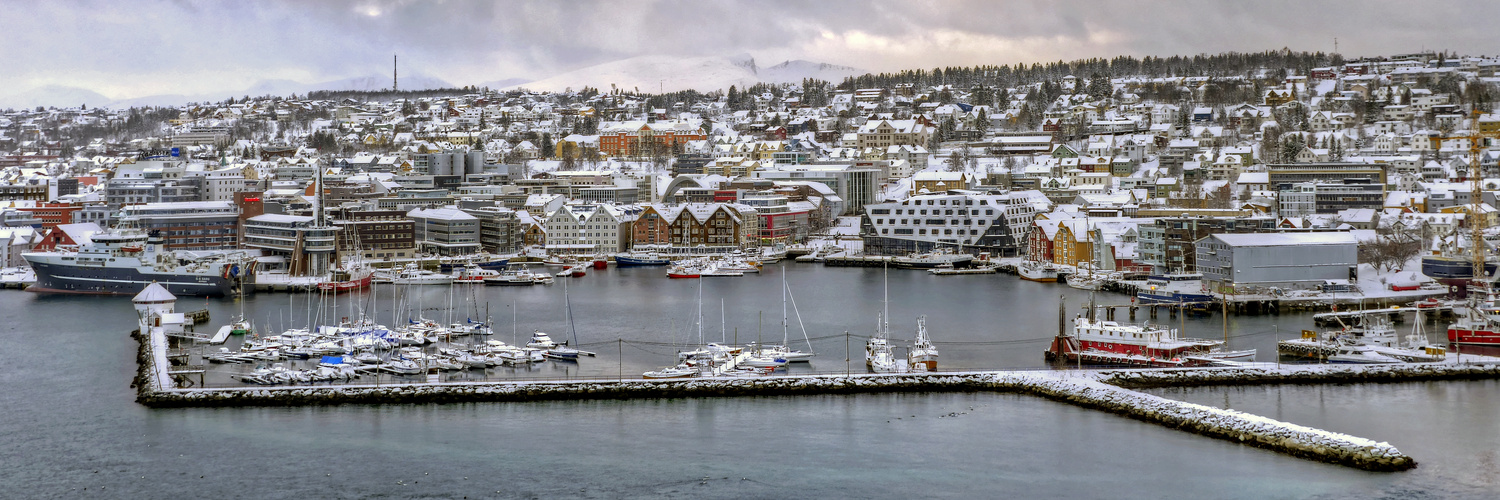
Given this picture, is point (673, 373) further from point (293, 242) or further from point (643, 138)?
point (643, 138)

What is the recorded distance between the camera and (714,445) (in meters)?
8.48

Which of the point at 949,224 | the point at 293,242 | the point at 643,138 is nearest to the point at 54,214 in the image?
the point at 293,242

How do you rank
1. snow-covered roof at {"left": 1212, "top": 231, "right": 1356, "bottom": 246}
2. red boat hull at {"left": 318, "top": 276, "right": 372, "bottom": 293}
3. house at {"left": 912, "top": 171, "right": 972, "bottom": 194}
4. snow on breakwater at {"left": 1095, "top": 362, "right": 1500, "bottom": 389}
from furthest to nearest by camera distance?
house at {"left": 912, "top": 171, "right": 972, "bottom": 194}
red boat hull at {"left": 318, "top": 276, "right": 372, "bottom": 293}
snow-covered roof at {"left": 1212, "top": 231, "right": 1356, "bottom": 246}
snow on breakwater at {"left": 1095, "top": 362, "right": 1500, "bottom": 389}

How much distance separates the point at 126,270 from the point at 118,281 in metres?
0.17

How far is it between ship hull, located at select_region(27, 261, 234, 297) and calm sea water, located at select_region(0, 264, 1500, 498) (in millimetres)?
5613

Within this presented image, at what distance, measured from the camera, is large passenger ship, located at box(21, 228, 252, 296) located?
675 inches

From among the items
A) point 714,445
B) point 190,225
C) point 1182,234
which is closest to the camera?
point 714,445

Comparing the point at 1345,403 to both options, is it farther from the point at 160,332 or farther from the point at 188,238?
the point at 188,238

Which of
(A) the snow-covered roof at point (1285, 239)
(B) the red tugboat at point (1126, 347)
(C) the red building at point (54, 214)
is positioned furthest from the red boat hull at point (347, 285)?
(A) the snow-covered roof at point (1285, 239)

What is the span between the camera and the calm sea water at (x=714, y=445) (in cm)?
757

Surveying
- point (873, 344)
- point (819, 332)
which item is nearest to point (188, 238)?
point (819, 332)

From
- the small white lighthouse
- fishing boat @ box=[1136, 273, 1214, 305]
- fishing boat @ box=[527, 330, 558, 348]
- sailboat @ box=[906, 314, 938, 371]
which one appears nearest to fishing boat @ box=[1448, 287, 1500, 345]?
fishing boat @ box=[1136, 273, 1214, 305]

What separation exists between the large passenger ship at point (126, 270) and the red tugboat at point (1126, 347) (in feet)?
35.4

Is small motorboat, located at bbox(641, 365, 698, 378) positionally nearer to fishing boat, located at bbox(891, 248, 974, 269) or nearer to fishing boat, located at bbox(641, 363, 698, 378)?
fishing boat, located at bbox(641, 363, 698, 378)
